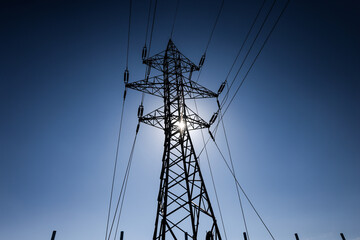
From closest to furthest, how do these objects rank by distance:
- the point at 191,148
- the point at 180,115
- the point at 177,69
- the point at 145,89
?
the point at 191,148 < the point at 180,115 < the point at 145,89 < the point at 177,69

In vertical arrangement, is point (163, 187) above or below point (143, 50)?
below

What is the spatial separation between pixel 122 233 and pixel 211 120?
55.2ft

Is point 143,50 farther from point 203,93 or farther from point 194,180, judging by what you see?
point 194,180

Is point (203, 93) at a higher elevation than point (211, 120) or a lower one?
higher

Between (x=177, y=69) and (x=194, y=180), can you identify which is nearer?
(x=194, y=180)

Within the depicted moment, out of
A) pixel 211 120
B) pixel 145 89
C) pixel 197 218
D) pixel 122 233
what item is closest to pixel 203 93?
pixel 211 120

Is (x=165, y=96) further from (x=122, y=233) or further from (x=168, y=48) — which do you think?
(x=122, y=233)

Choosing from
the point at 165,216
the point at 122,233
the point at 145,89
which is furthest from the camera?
the point at 122,233

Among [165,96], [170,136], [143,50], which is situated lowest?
[170,136]

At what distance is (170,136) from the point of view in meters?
9.18

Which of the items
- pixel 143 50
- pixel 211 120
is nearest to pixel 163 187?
pixel 211 120

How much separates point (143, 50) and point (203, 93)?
5620 millimetres

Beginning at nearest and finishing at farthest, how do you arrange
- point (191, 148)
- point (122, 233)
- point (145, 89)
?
point (191, 148) < point (145, 89) < point (122, 233)

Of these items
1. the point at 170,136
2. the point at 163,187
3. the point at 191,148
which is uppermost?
the point at 170,136
